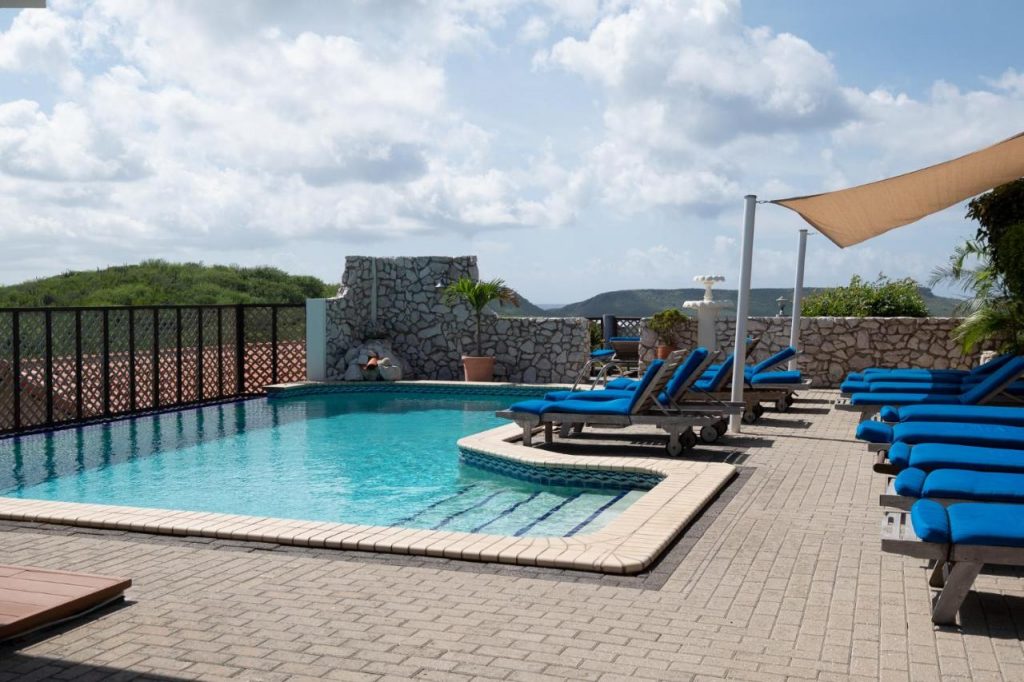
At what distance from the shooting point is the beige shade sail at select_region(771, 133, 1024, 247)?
876cm

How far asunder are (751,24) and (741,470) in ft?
14.1

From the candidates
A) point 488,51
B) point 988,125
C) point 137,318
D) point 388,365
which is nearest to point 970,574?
point 488,51

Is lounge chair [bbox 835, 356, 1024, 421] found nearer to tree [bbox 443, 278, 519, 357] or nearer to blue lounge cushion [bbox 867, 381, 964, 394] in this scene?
blue lounge cushion [bbox 867, 381, 964, 394]

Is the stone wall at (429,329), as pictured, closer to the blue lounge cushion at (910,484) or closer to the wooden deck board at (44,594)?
the blue lounge cushion at (910,484)

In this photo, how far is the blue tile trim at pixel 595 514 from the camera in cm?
709

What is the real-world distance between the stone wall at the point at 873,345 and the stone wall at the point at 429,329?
413 centimetres

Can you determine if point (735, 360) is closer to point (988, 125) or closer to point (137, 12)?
point (988, 125)

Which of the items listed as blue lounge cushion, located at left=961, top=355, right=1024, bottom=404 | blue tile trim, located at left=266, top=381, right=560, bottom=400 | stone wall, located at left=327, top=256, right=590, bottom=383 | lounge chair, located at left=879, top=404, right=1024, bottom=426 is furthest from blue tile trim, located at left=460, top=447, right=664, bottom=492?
stone wall, located at left=327, top=256, right=590, bottom=383

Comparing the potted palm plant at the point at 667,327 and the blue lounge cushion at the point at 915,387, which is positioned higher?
the potted palm plant at the point at 667,327

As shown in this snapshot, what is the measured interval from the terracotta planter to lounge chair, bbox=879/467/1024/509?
13.6 m

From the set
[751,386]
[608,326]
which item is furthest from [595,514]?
[608,326]

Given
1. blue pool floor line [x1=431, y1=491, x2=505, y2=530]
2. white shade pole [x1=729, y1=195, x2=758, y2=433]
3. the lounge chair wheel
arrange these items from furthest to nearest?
white shade pole [x1=729, y1=195, x2=758, y2=433], the lounge chair wheel, blue pool floor line [x1=431, y1=491, x2=505, y2=530]

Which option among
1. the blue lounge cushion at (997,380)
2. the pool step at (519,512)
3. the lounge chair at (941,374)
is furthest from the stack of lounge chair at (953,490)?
the lounge chair at (941,374)

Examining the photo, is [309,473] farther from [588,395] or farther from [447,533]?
[447,533]
